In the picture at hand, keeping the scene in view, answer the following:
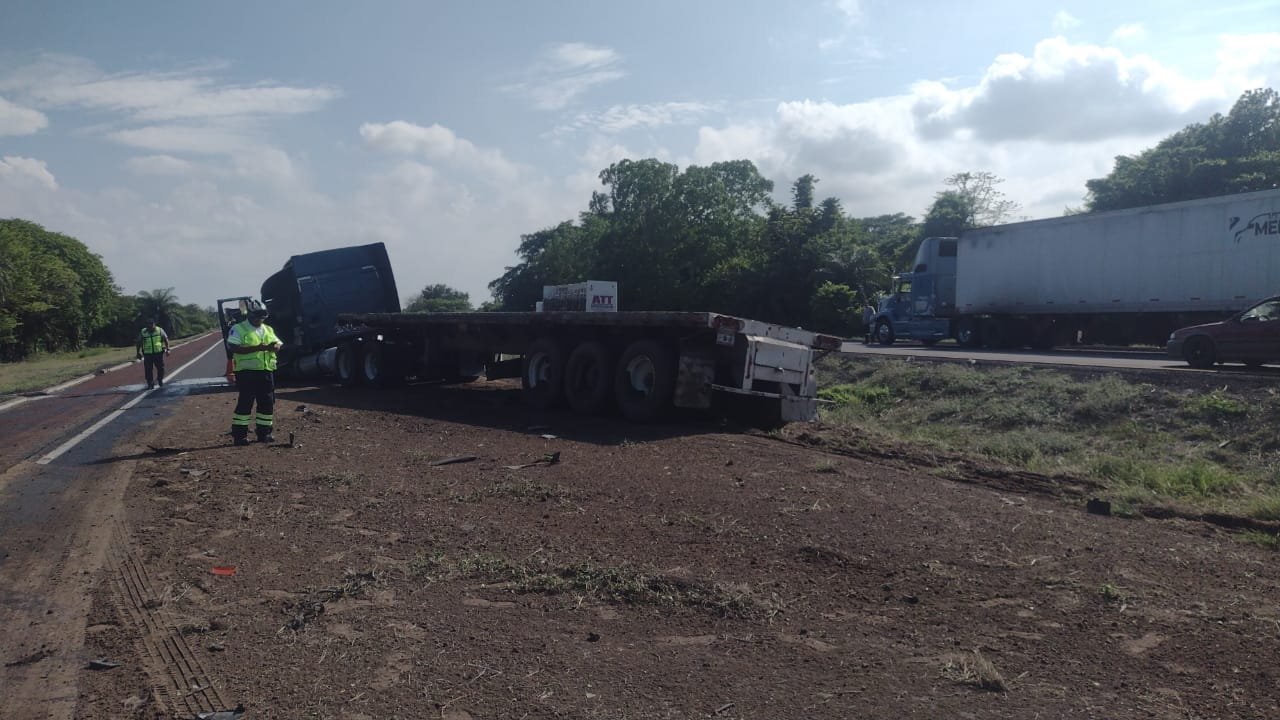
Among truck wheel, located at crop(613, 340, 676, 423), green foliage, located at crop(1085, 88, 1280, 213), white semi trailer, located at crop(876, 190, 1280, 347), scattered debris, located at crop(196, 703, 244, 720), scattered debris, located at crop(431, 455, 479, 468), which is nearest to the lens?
scattered debris, located at crop(196, 703, 244, 720)

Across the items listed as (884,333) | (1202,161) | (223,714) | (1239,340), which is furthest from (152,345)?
(1202,161)

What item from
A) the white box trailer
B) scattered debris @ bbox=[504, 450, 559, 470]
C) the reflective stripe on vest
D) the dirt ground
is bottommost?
the dirt ground

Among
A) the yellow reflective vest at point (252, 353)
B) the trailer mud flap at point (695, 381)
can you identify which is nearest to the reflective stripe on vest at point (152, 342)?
the yellow reflective vest at point (252, 353)

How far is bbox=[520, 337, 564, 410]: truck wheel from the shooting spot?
45.9 feet

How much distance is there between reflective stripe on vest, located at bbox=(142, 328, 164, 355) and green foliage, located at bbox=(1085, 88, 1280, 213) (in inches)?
1433

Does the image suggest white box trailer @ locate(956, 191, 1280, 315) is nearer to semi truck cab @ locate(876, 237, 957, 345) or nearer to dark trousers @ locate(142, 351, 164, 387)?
semi truck cab @ locate(876, 237, 957, 345)

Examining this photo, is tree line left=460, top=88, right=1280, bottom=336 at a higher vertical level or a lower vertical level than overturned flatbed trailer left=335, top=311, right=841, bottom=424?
higher

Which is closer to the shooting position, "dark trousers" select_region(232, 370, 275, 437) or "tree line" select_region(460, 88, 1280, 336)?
"dark trousers" select_region(232, 370, 275, 437)

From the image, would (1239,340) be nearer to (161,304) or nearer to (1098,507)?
(1098,507)

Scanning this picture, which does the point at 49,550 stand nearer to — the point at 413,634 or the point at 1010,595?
the point at 413,634

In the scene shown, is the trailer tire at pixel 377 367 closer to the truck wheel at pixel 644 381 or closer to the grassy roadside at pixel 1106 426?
the truck wheel at pixel 644 381

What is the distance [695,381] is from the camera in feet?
37.6

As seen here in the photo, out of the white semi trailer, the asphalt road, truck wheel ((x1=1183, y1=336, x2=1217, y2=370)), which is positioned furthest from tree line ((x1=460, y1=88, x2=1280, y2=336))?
the asphalt road

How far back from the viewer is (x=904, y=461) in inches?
387
